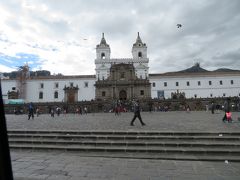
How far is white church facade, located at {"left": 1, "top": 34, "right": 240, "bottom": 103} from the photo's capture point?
59.1 m

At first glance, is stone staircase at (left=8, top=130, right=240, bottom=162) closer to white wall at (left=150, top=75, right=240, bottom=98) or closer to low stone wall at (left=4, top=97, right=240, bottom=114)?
low stone wall at (left=4, top=97, right=240, bottom=114)

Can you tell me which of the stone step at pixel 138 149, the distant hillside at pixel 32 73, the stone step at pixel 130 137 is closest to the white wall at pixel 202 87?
the distant hillside at pixel 32 73

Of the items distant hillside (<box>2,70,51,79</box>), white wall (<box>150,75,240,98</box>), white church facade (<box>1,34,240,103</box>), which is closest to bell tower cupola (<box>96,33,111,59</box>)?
white church facade (<box>1,34,240,103</box>)

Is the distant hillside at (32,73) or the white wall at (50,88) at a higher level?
the distant hillside at (32,73)

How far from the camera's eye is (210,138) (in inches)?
307

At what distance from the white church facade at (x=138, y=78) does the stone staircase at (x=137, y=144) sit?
49.7 metres

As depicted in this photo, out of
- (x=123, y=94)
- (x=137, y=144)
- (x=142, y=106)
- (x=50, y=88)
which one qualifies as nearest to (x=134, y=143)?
(x=137, y=144)

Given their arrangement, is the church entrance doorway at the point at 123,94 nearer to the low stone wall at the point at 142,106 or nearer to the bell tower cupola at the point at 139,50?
the bell tower cupola at the point at 139,50

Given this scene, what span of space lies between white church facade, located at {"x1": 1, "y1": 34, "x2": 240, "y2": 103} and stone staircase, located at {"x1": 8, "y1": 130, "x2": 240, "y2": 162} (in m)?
49.7

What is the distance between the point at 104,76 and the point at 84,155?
52875 mm

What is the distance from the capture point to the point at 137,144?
7.59 metres

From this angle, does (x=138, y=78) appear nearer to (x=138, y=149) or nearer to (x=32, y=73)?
(x=32, y=73)

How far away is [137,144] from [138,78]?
167 feet

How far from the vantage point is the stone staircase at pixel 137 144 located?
22.0 feet
